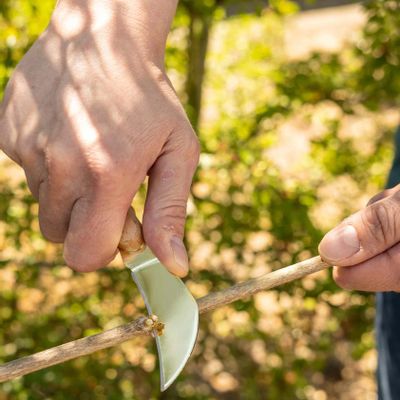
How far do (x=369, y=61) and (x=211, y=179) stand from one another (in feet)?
2.87

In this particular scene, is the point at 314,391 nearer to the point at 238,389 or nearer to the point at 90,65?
the point at 238,389

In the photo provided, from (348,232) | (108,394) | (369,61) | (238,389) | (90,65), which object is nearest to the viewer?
(90,65)

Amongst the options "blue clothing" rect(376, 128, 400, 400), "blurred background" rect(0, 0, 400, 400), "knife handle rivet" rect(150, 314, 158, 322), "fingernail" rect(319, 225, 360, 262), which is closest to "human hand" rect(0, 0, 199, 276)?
"knife handle rivet" rect(150, 314, 158, 322)

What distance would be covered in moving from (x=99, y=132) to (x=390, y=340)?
143cm

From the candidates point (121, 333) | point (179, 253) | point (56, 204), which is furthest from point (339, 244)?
point (56, 204)

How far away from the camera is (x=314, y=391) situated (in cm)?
412

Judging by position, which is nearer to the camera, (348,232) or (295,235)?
(348,232)

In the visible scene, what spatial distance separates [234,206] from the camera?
304 centimetres

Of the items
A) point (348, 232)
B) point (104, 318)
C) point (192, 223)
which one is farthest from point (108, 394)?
point (348, 232)

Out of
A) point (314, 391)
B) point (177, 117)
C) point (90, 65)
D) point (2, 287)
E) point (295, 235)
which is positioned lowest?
point (314, 391)

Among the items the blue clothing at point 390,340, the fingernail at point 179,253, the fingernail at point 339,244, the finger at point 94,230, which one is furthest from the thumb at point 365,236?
the blue clothing at point 390,340

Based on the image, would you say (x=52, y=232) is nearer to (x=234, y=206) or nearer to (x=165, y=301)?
(x=165, y=301)

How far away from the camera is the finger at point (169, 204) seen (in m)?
1.45

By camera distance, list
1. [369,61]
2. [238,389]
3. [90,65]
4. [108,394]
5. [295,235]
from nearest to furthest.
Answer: [90,65] < [108,394] < [295,235] < [369,61] < [238,389]
